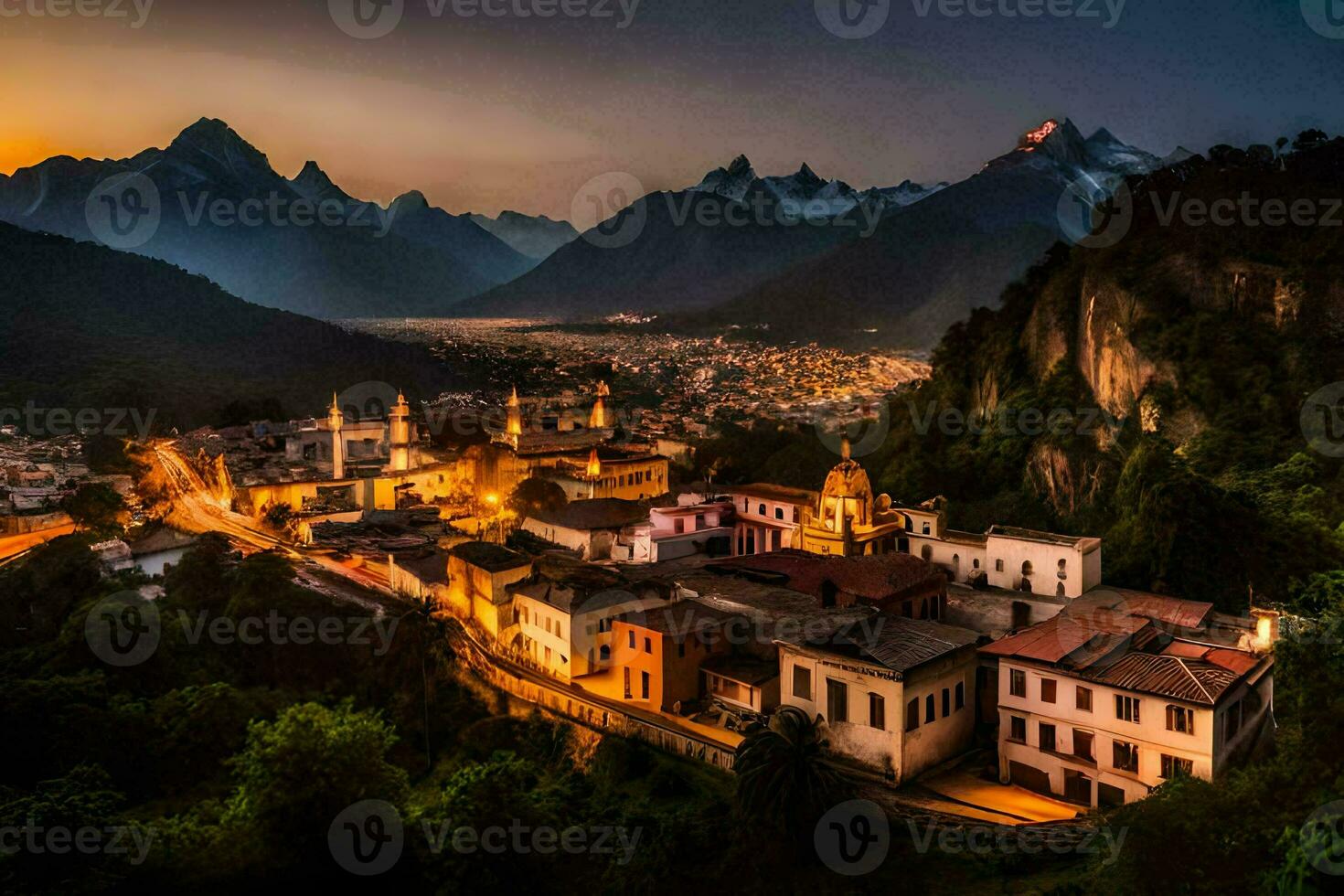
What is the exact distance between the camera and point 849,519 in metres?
27.0

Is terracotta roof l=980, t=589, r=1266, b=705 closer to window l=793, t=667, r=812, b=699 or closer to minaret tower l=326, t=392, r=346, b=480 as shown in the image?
window l=793, t=667, r=812, b=699

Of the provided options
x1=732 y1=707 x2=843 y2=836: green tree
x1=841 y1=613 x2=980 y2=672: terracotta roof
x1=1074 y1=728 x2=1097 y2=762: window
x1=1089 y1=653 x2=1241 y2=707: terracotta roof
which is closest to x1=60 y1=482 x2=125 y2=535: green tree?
x1=841 y1=613 x2=980 y2=672: terracotta roof

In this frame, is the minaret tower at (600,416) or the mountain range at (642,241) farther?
the mountain range at (642,241)

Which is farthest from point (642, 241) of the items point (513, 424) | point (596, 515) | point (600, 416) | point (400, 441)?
point (596, 515)

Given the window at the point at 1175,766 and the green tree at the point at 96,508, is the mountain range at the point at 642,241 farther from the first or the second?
the window at the point at 1175,766

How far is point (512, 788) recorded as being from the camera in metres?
16.9

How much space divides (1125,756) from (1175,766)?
80 centimetres

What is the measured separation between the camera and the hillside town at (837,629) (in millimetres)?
17203

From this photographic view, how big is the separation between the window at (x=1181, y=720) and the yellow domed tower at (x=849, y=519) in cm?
1109

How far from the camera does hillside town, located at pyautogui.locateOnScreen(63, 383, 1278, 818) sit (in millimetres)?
17203

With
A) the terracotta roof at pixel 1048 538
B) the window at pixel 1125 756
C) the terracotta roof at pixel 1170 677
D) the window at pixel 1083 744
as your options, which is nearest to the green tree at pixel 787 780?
the window at pixel 1083 744

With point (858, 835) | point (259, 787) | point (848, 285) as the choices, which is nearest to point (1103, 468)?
point (858, 835)

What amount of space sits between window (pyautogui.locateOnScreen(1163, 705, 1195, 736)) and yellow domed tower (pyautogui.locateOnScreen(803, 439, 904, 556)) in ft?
36.4

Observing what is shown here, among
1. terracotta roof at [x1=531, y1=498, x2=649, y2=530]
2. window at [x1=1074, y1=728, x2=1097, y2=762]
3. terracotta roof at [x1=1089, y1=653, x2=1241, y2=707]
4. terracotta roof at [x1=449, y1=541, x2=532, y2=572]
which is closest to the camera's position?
terracotta roof at [x1=1089, y1=653, x2=1241, y2=707]
